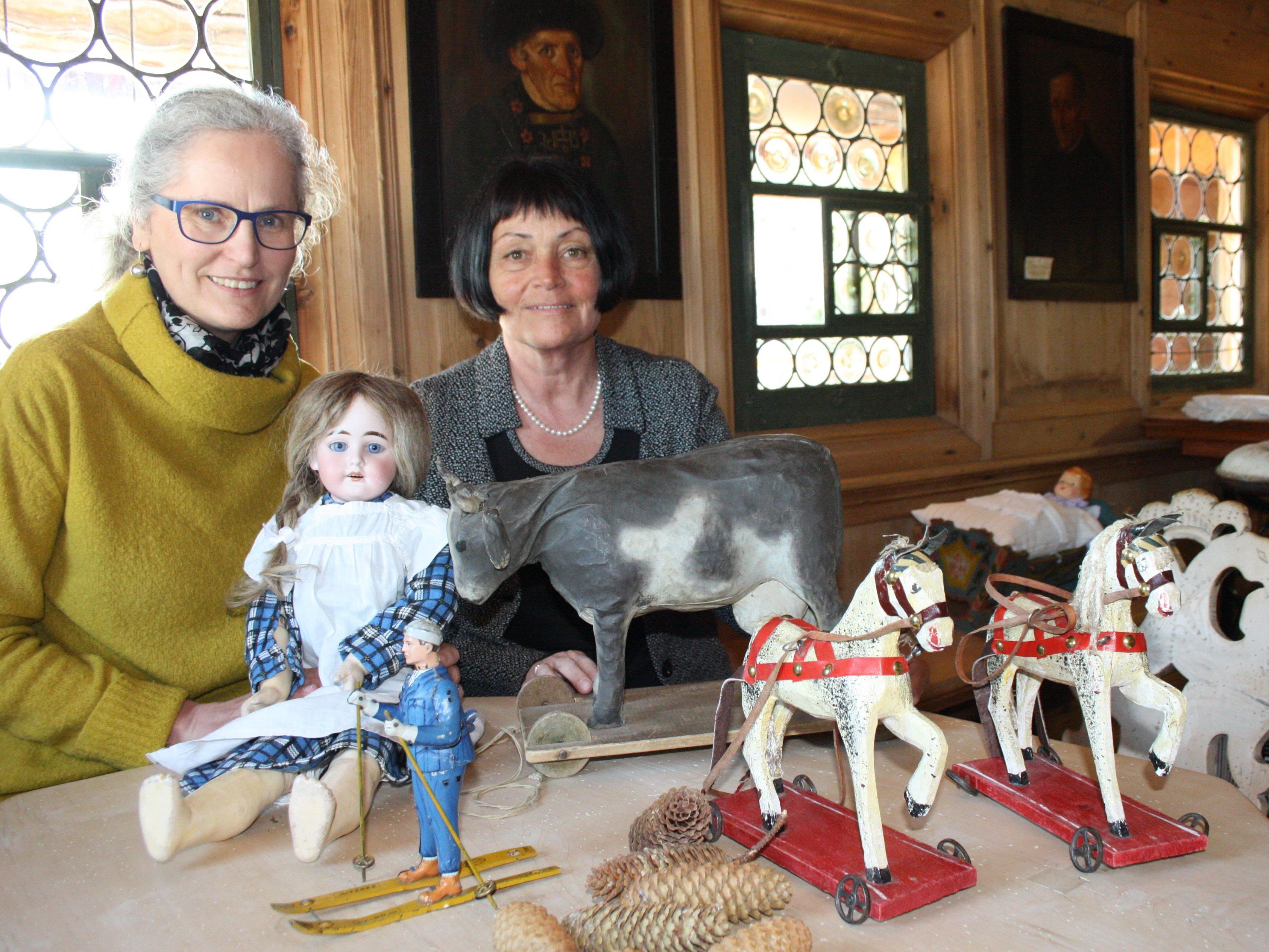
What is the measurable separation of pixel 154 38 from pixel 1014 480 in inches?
113

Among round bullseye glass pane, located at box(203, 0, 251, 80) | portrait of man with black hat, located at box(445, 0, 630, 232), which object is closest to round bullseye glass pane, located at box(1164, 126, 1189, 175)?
portrait of man with black hat, located at box(445, 0, 630, 232)

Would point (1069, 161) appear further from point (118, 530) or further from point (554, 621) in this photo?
point (118, 530)

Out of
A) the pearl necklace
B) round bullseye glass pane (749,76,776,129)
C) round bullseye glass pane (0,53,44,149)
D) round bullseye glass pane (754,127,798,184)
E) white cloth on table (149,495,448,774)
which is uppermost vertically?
round bullseye glass pane (749,76,776,129)

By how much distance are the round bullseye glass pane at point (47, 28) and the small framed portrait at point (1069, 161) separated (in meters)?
2.76

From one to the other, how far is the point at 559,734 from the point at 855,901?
43cm

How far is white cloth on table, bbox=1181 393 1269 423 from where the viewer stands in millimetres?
3346

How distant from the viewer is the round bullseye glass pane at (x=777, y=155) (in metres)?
2.98

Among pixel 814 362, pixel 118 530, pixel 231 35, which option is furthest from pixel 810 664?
pixel 814 362

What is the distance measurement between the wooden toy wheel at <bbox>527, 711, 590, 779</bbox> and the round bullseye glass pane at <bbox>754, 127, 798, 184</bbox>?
7.28ft

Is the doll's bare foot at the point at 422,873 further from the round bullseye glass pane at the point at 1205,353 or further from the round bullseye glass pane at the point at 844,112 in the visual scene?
the round bullseye glass pane at the point at 1205,353

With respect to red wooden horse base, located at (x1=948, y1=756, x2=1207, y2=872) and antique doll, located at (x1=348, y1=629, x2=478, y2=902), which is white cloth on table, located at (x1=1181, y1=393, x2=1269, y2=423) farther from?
antique doll, located at (x1=348, y1=629, x2=478, y2=902)

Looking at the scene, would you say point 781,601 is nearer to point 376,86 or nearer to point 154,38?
point 376,86

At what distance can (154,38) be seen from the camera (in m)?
2.04

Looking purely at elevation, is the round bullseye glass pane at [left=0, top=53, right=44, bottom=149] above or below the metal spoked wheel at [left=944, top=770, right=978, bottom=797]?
above
